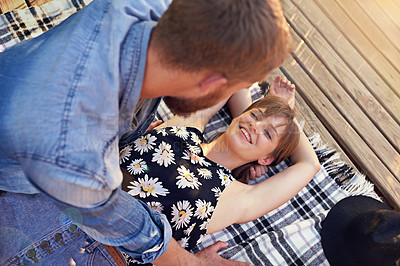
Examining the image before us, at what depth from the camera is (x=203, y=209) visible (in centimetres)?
182

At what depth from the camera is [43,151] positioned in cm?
94

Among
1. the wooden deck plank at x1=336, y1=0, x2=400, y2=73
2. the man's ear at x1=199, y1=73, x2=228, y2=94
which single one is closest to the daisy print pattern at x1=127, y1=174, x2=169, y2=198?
the man's ear at x1=199, y1=73, x2=228, y2=94

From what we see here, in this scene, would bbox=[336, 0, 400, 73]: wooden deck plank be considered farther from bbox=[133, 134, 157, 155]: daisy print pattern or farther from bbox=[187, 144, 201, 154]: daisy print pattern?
bbox=[133, 134, 157, 155]: daisy print pattern

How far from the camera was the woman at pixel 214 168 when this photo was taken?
70.1 inches

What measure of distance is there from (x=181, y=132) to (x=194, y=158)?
194 mm

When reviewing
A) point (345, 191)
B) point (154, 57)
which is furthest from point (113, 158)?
point (345, 191)

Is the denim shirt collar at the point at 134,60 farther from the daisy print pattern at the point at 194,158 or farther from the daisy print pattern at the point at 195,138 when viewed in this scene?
the daisy print pattern at the point at 195,138

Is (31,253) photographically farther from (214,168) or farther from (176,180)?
(214,168)

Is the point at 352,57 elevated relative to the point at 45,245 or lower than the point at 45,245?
elevated

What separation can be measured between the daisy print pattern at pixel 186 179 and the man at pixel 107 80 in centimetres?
54

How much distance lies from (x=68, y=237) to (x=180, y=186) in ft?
1.95

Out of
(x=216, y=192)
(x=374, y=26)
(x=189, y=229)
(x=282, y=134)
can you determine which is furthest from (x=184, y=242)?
(x=374, y=26)

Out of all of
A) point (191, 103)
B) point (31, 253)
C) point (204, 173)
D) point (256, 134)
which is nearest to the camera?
point (191, 103)

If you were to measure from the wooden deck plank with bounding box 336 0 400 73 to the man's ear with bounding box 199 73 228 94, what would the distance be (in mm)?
2383
